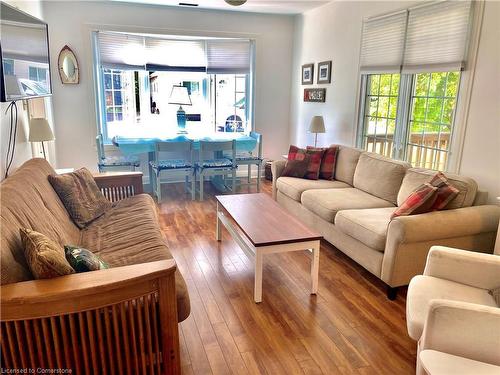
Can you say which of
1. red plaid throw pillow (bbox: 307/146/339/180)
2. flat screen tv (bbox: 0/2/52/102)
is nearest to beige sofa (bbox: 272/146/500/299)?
red plaid throw pillow (bbox: 307/146/339/180)

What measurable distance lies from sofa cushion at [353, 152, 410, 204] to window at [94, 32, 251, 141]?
2666mm

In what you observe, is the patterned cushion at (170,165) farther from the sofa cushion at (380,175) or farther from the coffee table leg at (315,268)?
the coffee table leg at (315,268)

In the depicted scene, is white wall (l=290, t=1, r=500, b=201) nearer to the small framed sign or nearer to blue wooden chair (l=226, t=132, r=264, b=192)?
the small framed sign

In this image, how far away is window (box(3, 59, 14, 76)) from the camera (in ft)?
7.70

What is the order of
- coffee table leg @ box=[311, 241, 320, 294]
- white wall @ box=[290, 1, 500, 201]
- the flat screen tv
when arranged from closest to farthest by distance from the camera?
the flat screen tv, coffee table leg @ box=[311, 241, 320, 294], white wall @ box=[290, 1, 500, 201]

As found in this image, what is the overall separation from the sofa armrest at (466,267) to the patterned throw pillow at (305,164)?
2305 mm

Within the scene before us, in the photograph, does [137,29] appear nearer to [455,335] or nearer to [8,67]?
[8,67]

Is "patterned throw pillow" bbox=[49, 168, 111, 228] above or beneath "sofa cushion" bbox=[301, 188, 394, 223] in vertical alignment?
above

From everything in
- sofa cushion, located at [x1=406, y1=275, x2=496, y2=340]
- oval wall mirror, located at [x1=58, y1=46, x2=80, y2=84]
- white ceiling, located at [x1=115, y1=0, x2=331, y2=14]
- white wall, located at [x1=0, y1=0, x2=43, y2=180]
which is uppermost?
white ceiling, located at [x1=115, y1=0, x2=331, y2=14]

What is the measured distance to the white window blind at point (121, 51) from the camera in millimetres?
5164

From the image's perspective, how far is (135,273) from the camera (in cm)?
161

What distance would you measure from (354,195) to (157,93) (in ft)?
11.7

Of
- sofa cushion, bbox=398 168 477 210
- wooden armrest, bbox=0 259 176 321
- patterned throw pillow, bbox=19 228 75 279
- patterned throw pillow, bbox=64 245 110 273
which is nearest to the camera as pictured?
wooden armrest, bbox=0 259 176 321

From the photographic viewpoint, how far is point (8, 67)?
241 centimetres
